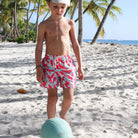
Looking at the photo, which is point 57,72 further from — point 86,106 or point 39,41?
point 86,106

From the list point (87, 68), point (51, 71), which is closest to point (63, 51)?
point (51, 71)

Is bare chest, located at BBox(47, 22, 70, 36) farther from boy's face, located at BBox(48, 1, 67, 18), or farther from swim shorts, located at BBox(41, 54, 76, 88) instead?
swim shorts, located at BBox(41, 54, 76, 88)

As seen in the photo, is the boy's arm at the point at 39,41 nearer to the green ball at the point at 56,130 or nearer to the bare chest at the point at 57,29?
the bare chest at the point at 57,29

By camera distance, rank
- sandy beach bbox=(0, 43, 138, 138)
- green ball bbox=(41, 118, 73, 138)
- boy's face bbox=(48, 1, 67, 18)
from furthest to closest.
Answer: sandy beach bbox=(0, 43, 138, 138), boy's face bbox=(48, 1, 67, 18), green ball bbox=(41, 118, 73, 138)

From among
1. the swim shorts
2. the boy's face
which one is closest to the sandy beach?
the swim shorts

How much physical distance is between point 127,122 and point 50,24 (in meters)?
1.59

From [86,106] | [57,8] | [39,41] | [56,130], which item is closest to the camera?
[56,130]

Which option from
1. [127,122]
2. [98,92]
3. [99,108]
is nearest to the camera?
[127,122]

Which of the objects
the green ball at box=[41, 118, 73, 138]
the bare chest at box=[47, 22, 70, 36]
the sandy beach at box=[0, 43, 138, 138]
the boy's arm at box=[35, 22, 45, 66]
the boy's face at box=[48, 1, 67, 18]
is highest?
the boy's face at box=[48, 1, 67, 18]

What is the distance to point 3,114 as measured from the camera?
2715mm

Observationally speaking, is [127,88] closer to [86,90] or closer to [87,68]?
[86,90]

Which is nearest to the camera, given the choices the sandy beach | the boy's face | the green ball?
A: the green ball

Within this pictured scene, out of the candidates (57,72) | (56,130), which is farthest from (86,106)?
(56,130)

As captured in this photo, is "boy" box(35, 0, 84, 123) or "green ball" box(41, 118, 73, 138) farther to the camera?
"boy" box(35, 0, 84, 123)
